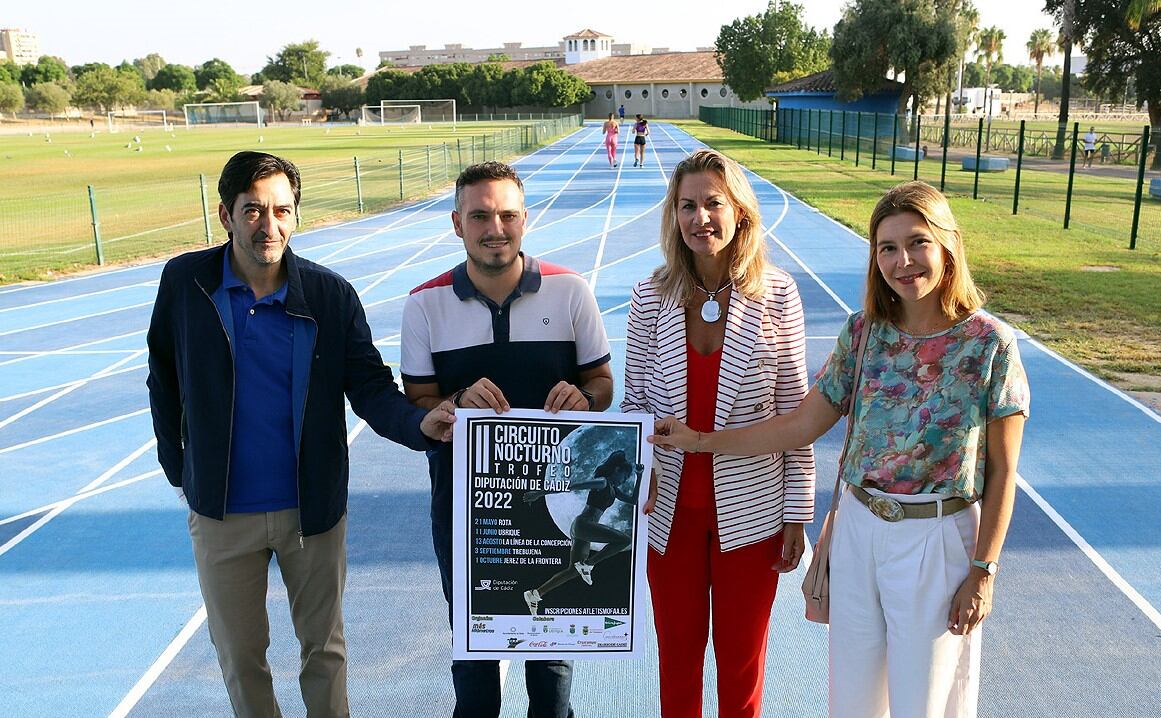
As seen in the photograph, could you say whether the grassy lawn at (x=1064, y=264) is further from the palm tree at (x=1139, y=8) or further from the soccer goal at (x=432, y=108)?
the soccer goal at (x=432, y=108)

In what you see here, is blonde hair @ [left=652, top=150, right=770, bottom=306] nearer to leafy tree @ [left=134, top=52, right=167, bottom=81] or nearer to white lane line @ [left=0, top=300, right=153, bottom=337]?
white lane line @ [left=0, top=300, right=153, bottom=337]

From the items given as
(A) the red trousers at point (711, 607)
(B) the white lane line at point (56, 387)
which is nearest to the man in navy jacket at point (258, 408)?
(A) the red trousers at point (711, 607)

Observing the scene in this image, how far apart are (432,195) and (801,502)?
74.8 feet

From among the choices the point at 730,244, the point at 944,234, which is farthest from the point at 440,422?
the point at 944,234

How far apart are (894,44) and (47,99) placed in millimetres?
99571

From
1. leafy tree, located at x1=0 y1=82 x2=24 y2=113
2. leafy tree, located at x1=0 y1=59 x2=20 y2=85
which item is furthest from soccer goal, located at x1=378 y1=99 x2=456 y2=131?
leafy tree, located at x1=0 y1=59 x2=20 y2=85

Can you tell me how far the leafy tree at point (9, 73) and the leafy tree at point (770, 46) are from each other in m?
91.7

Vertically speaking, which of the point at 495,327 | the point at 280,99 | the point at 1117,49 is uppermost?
the point at 280,99

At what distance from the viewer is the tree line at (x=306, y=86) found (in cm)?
9575

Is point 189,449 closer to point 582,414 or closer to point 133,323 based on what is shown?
point 582,414

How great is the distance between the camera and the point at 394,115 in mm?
88688

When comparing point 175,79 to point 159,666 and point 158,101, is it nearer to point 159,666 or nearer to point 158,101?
point 158,101

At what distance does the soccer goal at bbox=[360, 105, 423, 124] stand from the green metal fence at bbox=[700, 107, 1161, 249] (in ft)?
146

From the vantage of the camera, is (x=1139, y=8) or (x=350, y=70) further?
(x=350, y=70)
